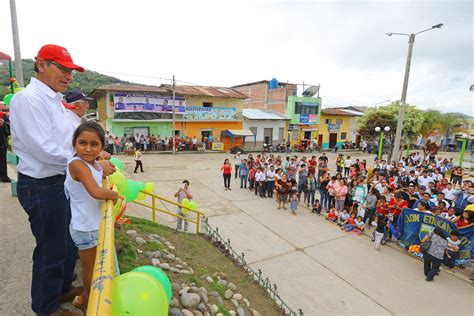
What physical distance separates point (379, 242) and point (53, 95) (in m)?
8.50

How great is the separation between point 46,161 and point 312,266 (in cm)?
643

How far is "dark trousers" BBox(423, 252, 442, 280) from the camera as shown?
612 cm

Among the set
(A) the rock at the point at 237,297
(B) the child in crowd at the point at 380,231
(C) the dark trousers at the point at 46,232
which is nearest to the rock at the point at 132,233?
(A) the rock at the point at 237,297

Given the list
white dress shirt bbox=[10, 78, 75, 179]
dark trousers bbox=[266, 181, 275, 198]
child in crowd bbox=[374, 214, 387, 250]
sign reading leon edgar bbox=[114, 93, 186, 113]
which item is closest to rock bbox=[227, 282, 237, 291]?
white dress shirt bbox=[10, 78, 75, 179]

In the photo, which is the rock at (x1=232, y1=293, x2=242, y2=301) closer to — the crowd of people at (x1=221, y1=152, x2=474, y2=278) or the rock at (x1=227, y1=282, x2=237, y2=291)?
the rock at (x1=227, y1=282, x2=237, y2=291)

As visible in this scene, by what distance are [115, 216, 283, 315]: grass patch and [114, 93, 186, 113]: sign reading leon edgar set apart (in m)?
18.6

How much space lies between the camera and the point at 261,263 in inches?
259

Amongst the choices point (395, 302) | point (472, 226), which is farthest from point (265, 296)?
point (472, 226)

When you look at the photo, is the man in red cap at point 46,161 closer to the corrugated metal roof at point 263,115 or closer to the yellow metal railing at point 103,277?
the yellow metal railing at point 103,277

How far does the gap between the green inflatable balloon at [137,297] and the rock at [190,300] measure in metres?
2.07

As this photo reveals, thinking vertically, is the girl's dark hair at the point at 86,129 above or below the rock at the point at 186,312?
above

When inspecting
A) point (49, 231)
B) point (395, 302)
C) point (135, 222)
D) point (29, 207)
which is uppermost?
point (29, 207)

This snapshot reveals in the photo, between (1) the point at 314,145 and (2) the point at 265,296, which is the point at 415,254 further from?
(1) the point at 314,145

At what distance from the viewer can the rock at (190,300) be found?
3557 mm
